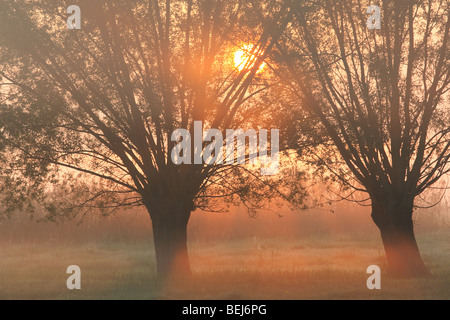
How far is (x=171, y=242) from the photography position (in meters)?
26.6

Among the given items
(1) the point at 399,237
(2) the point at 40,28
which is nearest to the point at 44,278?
(2) the point at 40,28

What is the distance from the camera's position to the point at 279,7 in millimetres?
25734

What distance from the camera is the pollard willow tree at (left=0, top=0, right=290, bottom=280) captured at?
2512 centimetres

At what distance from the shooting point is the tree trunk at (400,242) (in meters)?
27.3

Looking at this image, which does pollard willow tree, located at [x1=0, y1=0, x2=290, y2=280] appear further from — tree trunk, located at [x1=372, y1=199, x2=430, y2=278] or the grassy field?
tree trunk, located at [x1=372, y1=199, x2=430, y2=278]

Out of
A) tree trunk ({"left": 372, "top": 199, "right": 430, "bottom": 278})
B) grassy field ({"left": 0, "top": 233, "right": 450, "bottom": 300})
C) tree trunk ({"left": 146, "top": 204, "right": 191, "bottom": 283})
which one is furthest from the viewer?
tree trunk ({"left": 372, "top": 199, "right": 430, "bottom": 278})

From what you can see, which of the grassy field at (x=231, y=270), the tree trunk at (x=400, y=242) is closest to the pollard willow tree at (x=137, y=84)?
the grassy field at (x=231, y=270)

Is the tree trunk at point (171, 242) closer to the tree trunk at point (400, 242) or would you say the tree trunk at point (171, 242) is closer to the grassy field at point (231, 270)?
the grassy field at point (231, 270)

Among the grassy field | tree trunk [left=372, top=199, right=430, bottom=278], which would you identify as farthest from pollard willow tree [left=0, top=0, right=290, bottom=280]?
tree trunk [left=372, top=199, right=430, bottom=278]

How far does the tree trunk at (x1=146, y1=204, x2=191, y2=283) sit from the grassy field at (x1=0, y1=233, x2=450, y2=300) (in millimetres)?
824

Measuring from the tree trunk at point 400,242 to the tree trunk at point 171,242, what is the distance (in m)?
9.28

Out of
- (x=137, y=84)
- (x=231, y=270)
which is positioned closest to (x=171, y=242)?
(x=231, y=270)

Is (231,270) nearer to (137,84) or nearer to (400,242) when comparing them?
(400,242)
